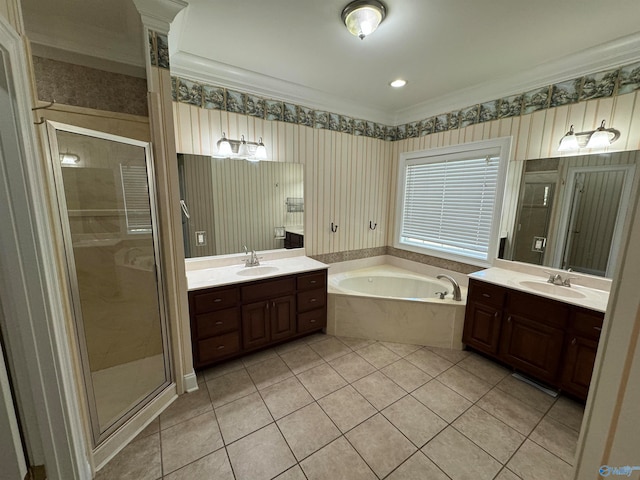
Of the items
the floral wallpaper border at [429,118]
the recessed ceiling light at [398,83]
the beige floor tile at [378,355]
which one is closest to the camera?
the floral wallpaper border at [429,118]

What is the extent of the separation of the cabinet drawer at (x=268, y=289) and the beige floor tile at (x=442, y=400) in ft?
4.53

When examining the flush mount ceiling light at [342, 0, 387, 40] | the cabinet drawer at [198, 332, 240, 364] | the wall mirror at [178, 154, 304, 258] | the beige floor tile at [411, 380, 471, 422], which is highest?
the flush mount ceiling light at [342, 0, 387, 40]

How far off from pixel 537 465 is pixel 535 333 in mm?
944

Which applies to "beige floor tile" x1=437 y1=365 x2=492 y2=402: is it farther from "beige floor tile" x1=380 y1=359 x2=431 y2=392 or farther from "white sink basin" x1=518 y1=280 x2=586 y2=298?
"white sink basin" x1=518 y1=280 x2=586 y2=298

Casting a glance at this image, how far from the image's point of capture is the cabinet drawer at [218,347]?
2164 mm

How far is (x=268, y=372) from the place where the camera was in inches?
89.0

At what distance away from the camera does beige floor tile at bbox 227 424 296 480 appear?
1.44 m

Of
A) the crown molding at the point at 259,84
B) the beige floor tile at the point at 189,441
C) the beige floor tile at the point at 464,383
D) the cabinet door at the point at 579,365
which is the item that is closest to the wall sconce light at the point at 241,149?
the crown molding at the point at 259,84

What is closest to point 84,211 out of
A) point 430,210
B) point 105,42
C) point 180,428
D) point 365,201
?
point 105,42

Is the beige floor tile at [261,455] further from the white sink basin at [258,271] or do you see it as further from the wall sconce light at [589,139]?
the wall sconce light at [589,139]

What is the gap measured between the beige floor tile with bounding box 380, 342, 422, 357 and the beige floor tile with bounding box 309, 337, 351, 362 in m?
0.44

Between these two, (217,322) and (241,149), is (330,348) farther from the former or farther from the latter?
(241,149)

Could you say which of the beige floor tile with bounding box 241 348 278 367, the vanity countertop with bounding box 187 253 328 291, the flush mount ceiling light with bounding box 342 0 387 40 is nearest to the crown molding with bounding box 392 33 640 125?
the flush mount ceiling light with bounding box 342 0 387 40

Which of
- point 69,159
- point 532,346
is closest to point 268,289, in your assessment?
point 69,159
